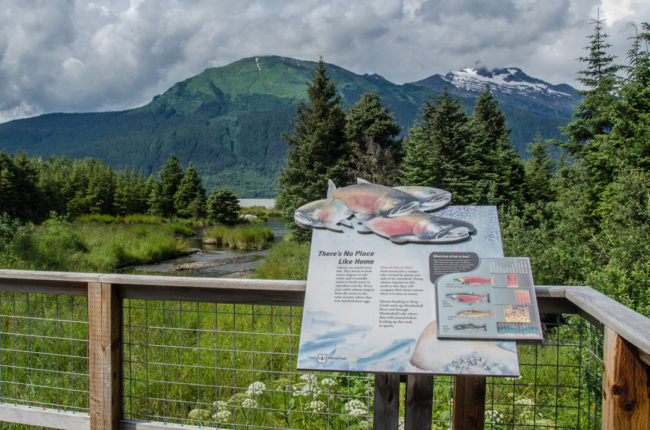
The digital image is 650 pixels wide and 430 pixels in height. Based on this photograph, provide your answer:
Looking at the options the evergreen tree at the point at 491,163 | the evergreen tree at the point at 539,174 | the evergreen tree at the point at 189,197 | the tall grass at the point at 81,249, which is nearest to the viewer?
the tall grass at the point at 81,249

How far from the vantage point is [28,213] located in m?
29.9

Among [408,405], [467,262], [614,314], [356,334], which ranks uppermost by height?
[467,262]

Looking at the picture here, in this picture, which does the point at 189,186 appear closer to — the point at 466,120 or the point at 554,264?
the point at 466,120

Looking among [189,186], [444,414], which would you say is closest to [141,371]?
[444,414]

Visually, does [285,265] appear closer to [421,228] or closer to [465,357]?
[421,228]

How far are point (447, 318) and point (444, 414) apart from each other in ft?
5.13

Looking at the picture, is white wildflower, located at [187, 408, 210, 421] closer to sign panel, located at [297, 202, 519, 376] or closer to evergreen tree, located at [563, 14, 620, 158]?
sign panel, located at [297, 202, 519, 376]

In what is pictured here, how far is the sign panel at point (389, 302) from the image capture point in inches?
61.6

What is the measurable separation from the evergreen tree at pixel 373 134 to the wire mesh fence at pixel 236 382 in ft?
56.4

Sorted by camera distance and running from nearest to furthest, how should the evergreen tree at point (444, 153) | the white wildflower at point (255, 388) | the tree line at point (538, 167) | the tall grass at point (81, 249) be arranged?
the white wildflower at point (255, 388) → the tree line at point (538, 167) → the tall grass at point (81, 249) → the evergreen tree at point (444, 153)

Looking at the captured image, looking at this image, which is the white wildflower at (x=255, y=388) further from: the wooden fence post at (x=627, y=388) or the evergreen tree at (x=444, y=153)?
the evergreen tree at (x=444, y=153)

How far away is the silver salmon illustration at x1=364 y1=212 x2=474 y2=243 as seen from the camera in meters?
1.81

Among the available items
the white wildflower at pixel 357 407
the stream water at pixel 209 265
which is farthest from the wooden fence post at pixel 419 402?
the stream water at pixel 209 265

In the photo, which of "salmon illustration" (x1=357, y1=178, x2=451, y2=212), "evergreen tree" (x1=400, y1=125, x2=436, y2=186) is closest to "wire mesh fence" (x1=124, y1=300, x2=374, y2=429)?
"salmon illustration" (x1=357, y1=178, x2=451, y2=212)
